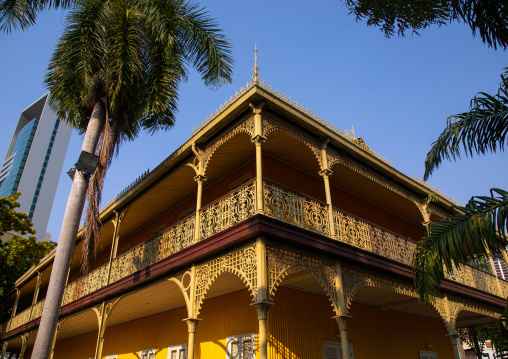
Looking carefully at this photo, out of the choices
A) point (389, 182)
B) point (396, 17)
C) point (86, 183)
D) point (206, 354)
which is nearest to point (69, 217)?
point (86, 183)

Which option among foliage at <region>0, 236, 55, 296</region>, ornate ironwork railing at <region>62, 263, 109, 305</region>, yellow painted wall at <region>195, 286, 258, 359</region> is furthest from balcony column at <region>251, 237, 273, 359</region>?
foliage at <region>0, 236, 55, 296</region>

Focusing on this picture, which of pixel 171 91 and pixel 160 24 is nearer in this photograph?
pixel 160 24

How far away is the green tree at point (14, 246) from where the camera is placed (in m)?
20.9

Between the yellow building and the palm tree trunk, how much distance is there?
235 centimetres

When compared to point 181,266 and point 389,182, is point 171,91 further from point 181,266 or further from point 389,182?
point 389,182

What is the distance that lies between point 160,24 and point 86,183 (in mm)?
4942

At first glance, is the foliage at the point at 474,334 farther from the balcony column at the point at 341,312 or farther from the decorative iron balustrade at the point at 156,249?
the decorative iron balustrade at the point at 156,249

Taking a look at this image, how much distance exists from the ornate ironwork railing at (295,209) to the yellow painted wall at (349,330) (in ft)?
7.40

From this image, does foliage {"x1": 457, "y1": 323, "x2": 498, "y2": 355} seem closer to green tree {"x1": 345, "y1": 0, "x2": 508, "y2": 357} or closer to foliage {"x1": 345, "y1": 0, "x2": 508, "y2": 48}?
green tree {"x1": 345, "y1": 0, "x2": 508, "y2": 357}

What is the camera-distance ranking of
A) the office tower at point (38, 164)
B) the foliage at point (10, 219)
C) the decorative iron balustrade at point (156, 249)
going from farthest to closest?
1. the office tower at point (38, 164)
2. the foliage at point (10, 219)
3. the decorative iron balustrade at point (156, 249)

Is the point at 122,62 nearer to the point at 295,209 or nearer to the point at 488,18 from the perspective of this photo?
the point at 295,209

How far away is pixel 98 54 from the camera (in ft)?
36.2

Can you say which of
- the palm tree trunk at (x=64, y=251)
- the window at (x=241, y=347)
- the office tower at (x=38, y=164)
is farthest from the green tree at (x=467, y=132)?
the office tower at (x=38, y=164)

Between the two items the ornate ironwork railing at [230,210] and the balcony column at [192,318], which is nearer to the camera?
the balcony column at [192,318]
